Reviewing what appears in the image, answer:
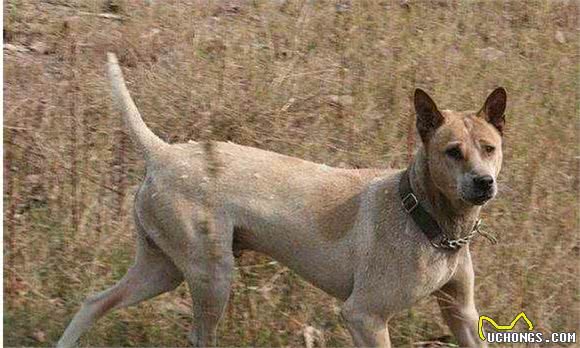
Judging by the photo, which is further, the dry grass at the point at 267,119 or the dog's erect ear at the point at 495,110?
the dry grass at the point at 267,119

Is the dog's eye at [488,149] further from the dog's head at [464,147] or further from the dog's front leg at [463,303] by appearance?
the dog's front leg at [463,303]

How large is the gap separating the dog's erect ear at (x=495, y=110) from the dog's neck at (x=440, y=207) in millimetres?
313

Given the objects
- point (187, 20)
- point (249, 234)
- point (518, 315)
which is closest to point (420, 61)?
point (187, 20)

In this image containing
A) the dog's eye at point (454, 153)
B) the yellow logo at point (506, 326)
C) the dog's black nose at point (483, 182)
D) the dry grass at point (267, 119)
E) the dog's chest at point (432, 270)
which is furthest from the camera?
the dry grass at point (267, 119)

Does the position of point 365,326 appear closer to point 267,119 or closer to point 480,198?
point 480,198

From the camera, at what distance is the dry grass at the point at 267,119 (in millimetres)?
6301

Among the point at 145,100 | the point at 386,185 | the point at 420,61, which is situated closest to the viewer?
the point at 386,185

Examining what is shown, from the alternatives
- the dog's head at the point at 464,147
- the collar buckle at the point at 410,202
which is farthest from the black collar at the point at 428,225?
the dog's head at the point at 464,147

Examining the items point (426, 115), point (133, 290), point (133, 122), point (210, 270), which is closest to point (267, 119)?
point (133, 122)

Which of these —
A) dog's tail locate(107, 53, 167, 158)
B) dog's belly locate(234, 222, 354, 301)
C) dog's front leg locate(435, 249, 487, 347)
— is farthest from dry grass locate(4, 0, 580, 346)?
dog's tail locate(107, 53, 167, 158)

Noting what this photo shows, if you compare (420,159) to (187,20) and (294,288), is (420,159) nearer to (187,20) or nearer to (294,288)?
(294,288)

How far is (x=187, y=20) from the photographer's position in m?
8.68

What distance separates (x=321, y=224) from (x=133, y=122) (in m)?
1.00

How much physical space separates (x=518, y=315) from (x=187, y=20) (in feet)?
11.5
